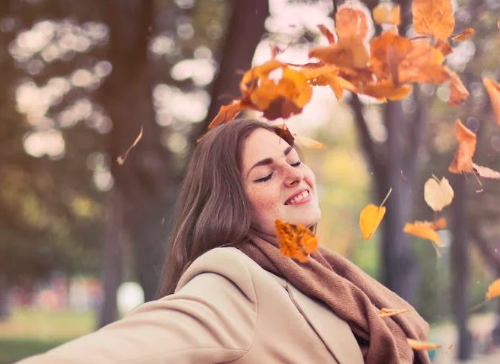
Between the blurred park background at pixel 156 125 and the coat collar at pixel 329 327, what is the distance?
52 centimetres

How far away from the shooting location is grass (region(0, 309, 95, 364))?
18.2 m

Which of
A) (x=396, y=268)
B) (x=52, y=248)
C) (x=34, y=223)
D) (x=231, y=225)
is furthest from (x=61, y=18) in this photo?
(x=52, y=248)

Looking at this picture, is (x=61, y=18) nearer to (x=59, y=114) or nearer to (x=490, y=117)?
(x=59, y=114)

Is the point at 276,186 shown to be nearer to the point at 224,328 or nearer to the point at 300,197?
the point at 300,197

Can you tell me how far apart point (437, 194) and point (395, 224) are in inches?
299

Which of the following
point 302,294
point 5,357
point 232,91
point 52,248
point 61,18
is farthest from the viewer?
point 52,248

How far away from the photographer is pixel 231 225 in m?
2.21


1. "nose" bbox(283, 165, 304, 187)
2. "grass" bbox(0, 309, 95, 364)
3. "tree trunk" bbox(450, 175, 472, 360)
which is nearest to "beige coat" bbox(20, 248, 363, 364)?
"nose" bbox(283, 165, 304, 187)

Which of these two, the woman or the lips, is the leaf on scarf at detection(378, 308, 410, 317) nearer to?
the woman

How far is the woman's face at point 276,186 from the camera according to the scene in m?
2.23

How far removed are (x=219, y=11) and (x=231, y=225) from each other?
8.43 m

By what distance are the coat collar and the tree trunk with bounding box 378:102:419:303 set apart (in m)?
7.51

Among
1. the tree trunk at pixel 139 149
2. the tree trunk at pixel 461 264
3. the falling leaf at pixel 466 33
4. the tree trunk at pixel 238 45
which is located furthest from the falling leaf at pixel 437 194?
the tree trunk at pixel 461 264

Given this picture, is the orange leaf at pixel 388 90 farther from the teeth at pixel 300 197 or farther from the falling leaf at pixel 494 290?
the falling leaf at pixel 494 290
